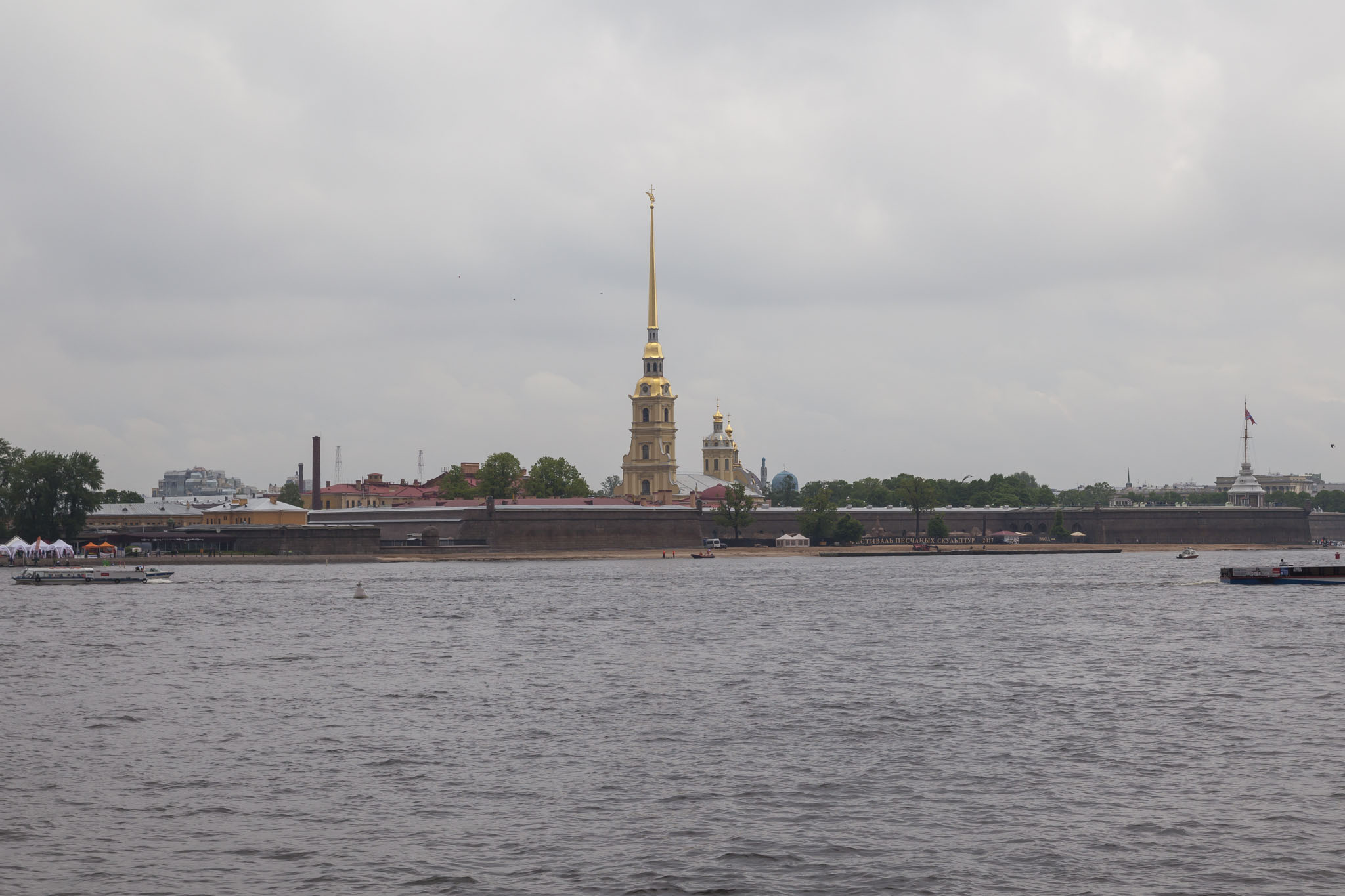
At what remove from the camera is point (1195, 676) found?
29.2 metres

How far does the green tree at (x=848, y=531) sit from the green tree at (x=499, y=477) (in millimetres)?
27463

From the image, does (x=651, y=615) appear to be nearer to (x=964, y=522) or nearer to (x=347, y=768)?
(x=347, y=768)

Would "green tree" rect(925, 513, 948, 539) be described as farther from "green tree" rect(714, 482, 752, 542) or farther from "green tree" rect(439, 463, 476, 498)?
"green tree" rect(439, 463, 476, 498)

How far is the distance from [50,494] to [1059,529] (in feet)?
273

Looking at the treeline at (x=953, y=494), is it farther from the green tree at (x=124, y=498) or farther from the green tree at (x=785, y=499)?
the green tree at (x=124, y=498)

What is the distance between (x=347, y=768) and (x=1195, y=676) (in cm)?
1780

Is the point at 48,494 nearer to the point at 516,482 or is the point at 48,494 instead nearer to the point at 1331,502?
the point at 516,482

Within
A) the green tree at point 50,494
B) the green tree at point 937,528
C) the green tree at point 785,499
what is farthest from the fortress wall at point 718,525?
the green tree at point 785,499

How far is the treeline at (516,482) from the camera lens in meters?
123

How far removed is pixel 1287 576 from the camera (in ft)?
216

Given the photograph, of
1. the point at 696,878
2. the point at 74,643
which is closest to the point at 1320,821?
the point at 696,878

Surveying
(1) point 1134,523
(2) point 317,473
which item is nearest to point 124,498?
(2) point 317,473

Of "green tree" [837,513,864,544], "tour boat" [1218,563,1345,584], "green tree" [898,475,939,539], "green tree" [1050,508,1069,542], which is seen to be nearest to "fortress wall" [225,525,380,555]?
"green tree" [837,513,864,544]

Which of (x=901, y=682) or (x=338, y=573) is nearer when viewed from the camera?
(x=901, y=682)
